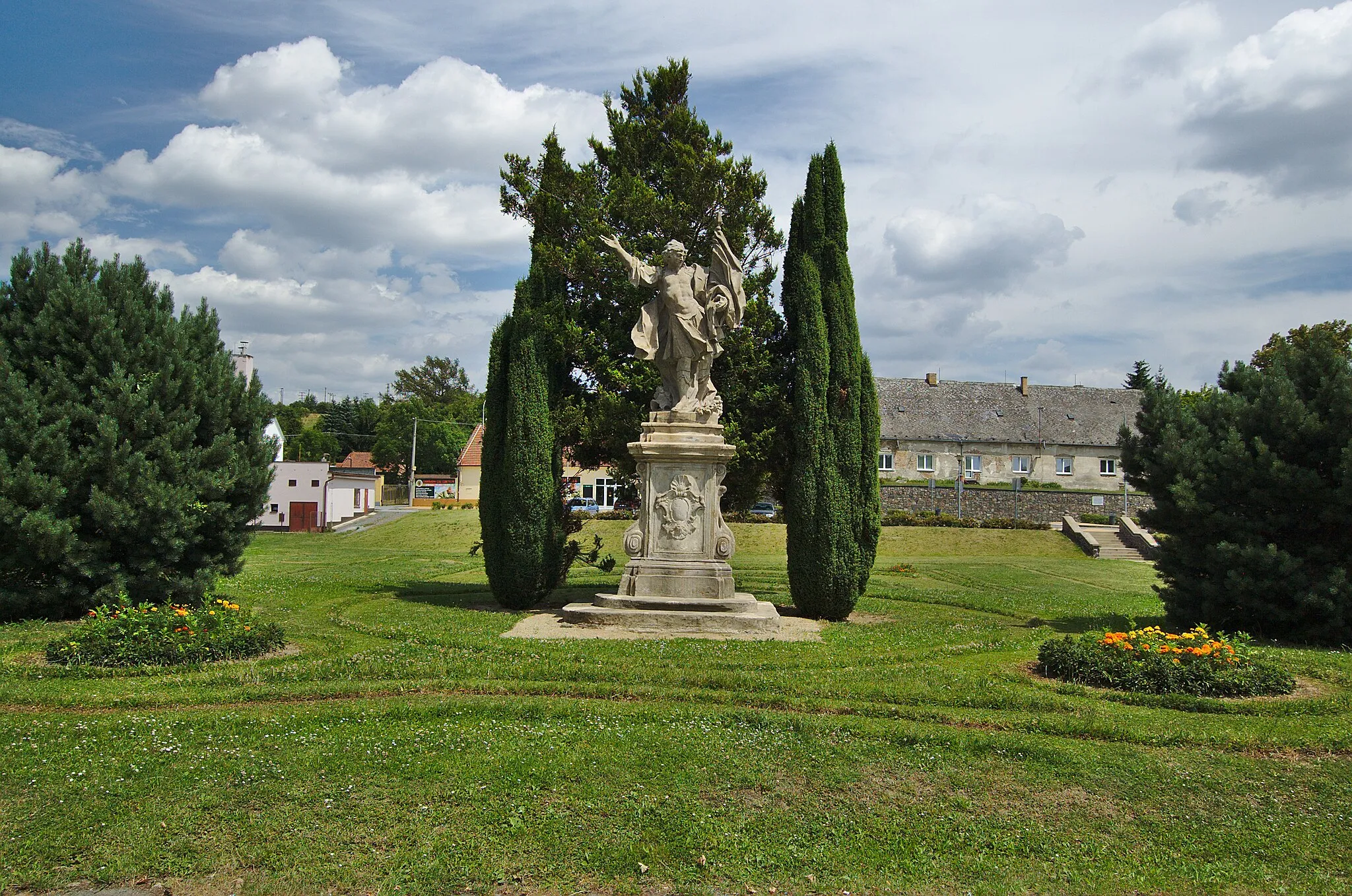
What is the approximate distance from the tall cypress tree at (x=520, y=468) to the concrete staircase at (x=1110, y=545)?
24.3 m

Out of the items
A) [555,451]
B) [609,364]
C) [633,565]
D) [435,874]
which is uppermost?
[609,364]

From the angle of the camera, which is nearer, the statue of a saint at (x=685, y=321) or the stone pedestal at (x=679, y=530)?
the stone pedestal at (x=679, y=530)

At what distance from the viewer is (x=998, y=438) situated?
52625mm

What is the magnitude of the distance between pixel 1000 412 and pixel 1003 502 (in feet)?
47.6

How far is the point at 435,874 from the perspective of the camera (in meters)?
4.52

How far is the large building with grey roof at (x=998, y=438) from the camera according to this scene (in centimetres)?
5222

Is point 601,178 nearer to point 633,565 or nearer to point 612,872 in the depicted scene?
point 633,565

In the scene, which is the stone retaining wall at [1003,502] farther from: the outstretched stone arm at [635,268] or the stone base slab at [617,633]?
the stone base slab at [617,633]

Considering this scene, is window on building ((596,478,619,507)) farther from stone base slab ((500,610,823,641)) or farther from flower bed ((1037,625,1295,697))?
flower bed ((1037,625,1295,697))

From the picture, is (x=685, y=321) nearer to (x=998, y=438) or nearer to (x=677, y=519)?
(x=677, y=519)

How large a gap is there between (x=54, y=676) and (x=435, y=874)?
4984mm

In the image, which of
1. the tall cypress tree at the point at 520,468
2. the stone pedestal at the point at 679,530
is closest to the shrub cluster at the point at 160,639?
the stone pedestal at the point at 679,530

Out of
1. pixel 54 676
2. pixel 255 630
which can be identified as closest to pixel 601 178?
pixel 255 630

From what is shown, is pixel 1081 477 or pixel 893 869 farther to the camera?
pixel 1081 477
